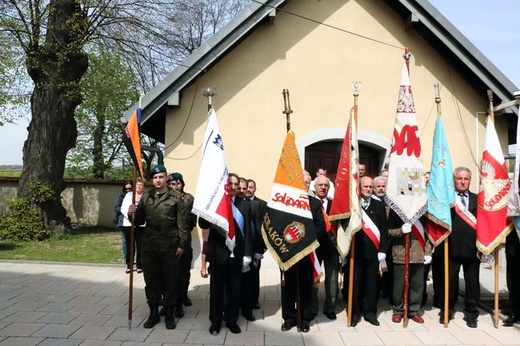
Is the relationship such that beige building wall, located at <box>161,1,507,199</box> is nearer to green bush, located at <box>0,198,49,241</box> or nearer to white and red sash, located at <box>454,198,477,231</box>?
white and red sash, located at <box>454,198,477,231</box>

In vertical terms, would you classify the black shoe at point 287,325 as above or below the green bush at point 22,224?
below

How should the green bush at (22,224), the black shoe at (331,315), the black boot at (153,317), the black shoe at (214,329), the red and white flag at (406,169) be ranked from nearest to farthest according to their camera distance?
the black shoe at (214,329), the black boot at (153,317), the red and white flag at (406,169), the black shoe at (331,315), the green bush at (22,224)

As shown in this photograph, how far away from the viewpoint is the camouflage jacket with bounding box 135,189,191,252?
5.00m

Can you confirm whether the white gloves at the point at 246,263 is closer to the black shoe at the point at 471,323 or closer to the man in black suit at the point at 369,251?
the man in black suit at the point at 369,251

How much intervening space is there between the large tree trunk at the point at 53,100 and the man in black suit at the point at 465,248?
11.4 metres

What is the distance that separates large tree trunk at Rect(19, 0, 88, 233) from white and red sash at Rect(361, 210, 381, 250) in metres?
10.6

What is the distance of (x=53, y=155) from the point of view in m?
13.1

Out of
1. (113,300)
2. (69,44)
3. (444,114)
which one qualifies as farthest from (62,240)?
(444,114)

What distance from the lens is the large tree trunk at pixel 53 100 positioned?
40.6 ft

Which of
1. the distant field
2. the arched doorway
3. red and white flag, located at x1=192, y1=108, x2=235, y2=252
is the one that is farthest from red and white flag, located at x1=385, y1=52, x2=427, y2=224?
the distant field

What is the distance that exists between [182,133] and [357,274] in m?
4.57

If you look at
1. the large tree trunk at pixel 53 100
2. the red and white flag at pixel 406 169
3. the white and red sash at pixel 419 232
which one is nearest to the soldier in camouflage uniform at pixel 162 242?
the red and white flag at pixel 406 169

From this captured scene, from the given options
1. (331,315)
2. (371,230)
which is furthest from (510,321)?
(331,315)

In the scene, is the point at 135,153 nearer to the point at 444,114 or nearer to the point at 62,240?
the point at 444,114
